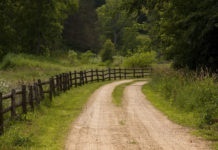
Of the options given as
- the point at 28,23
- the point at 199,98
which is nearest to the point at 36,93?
the point at 199,98

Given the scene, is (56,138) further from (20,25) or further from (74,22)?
(74,22)

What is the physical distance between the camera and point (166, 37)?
110ft

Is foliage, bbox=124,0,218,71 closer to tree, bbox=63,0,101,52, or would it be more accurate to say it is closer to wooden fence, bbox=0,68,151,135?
wooden fence, bbox=0,68,151,135

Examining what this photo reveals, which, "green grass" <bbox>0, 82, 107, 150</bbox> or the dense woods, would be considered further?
the dense woods

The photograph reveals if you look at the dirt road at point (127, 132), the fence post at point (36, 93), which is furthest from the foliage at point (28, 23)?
the dirt road at point (127, 132)

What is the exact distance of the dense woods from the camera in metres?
26.0

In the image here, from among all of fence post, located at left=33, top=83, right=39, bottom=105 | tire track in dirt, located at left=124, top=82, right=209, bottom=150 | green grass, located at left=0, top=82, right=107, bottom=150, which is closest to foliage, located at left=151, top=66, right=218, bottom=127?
tire track in dirt, located at left=124, top=82, right=209, bottom=150

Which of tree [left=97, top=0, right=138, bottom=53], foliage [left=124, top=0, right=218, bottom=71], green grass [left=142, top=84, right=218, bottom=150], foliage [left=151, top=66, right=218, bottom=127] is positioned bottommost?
green grass [left=142, top=84, right=218, bottom=150]

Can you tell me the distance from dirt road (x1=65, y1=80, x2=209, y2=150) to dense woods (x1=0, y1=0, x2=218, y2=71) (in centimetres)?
852

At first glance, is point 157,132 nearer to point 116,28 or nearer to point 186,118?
point 186,118

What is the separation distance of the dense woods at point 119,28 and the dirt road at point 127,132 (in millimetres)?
8524

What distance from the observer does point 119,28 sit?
111250mm

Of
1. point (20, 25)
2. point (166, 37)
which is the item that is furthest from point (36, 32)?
point (166, 37)

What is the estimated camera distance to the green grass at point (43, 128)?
11.6 m
